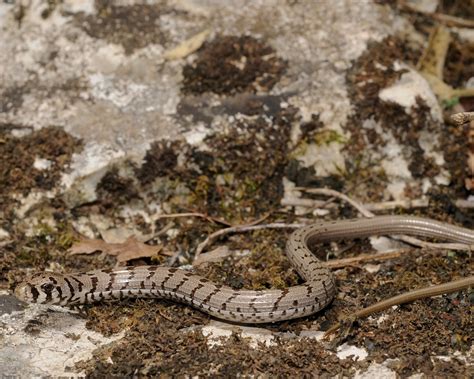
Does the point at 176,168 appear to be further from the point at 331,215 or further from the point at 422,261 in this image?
the point at 422,261

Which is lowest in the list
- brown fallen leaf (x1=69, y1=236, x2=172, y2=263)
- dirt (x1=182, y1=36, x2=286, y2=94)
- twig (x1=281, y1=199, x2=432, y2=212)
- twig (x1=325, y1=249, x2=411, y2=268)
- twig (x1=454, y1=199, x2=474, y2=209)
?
brown fallen leaf (x1=69, y1=236, x2=172, y2=263)

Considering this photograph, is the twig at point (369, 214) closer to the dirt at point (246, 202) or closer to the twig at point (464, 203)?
the dirt at point (246, 202)

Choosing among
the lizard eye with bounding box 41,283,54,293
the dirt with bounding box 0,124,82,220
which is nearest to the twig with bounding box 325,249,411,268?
the lizard eye with bounding box 41,283,54,293

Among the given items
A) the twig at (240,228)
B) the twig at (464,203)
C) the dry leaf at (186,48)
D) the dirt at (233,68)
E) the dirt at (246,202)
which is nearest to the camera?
the dirt at (246,202)

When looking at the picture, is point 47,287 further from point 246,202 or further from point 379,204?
point 379,204

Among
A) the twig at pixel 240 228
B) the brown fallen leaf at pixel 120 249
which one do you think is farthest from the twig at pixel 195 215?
the brown fallen leaf at pixel 120 249

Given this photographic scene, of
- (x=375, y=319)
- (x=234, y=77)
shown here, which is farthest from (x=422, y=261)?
(x=234, y=77)

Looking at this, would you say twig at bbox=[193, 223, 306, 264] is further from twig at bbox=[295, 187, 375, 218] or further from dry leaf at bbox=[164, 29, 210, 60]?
dry leaf at bbox=[164, 29, 210, 60]

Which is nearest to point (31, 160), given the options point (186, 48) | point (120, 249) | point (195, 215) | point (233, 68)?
point (120, 249)
